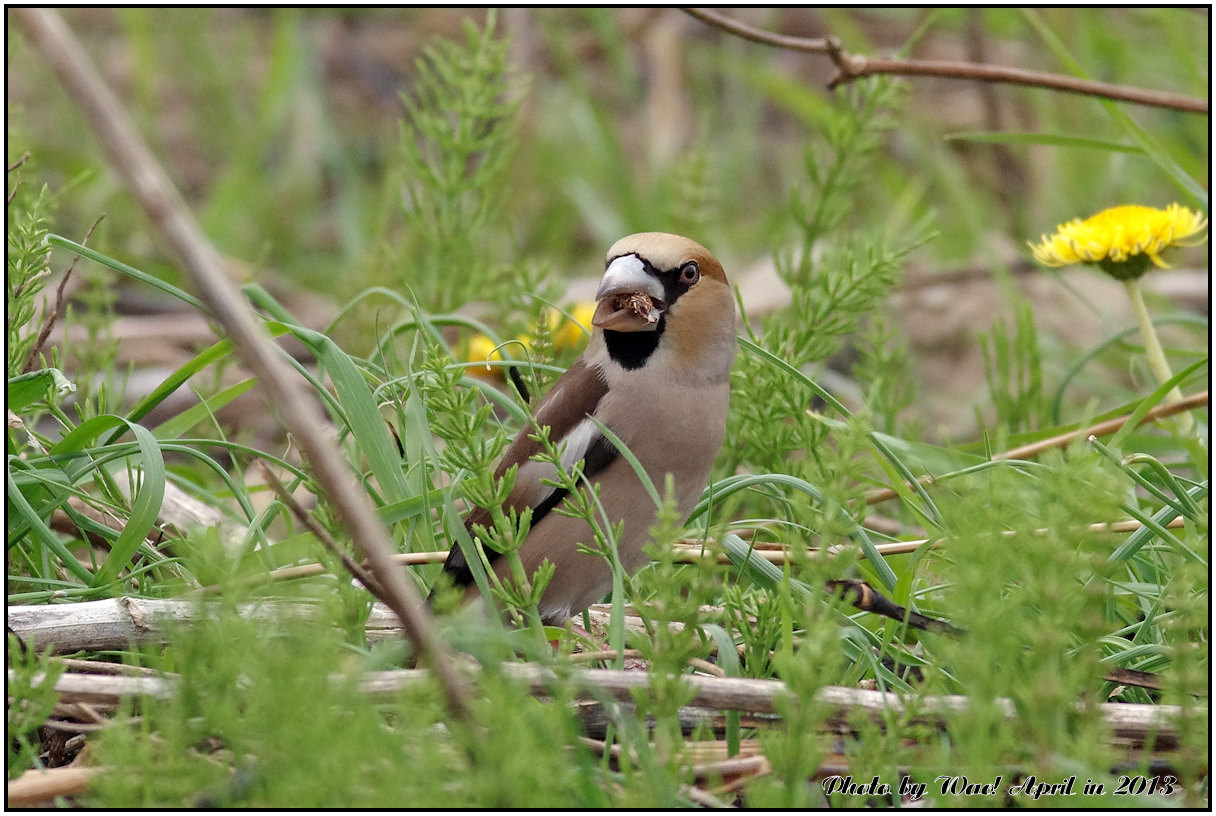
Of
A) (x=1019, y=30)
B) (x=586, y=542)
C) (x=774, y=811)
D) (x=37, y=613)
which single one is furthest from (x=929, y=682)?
(x=1019, y=30)

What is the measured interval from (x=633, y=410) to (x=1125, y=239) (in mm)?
1306

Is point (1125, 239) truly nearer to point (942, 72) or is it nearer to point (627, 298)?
point (942, 72)

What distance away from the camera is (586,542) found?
2764mm

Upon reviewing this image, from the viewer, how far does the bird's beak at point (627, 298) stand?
273 centimetres

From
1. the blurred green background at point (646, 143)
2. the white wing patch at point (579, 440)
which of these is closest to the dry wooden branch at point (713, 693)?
the white wing patch at point (579, 440)

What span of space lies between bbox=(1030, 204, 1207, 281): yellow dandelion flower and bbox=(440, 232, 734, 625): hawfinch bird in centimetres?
90

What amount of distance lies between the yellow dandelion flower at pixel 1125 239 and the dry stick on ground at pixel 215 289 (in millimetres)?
2171

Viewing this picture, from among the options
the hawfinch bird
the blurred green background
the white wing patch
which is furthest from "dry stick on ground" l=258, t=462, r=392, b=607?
the blurred green background

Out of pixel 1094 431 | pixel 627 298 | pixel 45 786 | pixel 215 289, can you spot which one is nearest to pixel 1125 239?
pixel 1094 431

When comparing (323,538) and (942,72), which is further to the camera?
(942,72)

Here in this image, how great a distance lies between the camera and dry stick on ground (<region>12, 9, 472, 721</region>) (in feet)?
4.75

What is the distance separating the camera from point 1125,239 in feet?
10.0

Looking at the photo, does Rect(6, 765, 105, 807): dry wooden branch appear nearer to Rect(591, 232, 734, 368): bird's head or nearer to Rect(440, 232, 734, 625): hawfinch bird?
Rect(440, 232, 734, 625): hawfinch bird

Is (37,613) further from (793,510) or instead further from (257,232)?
(257,232)
